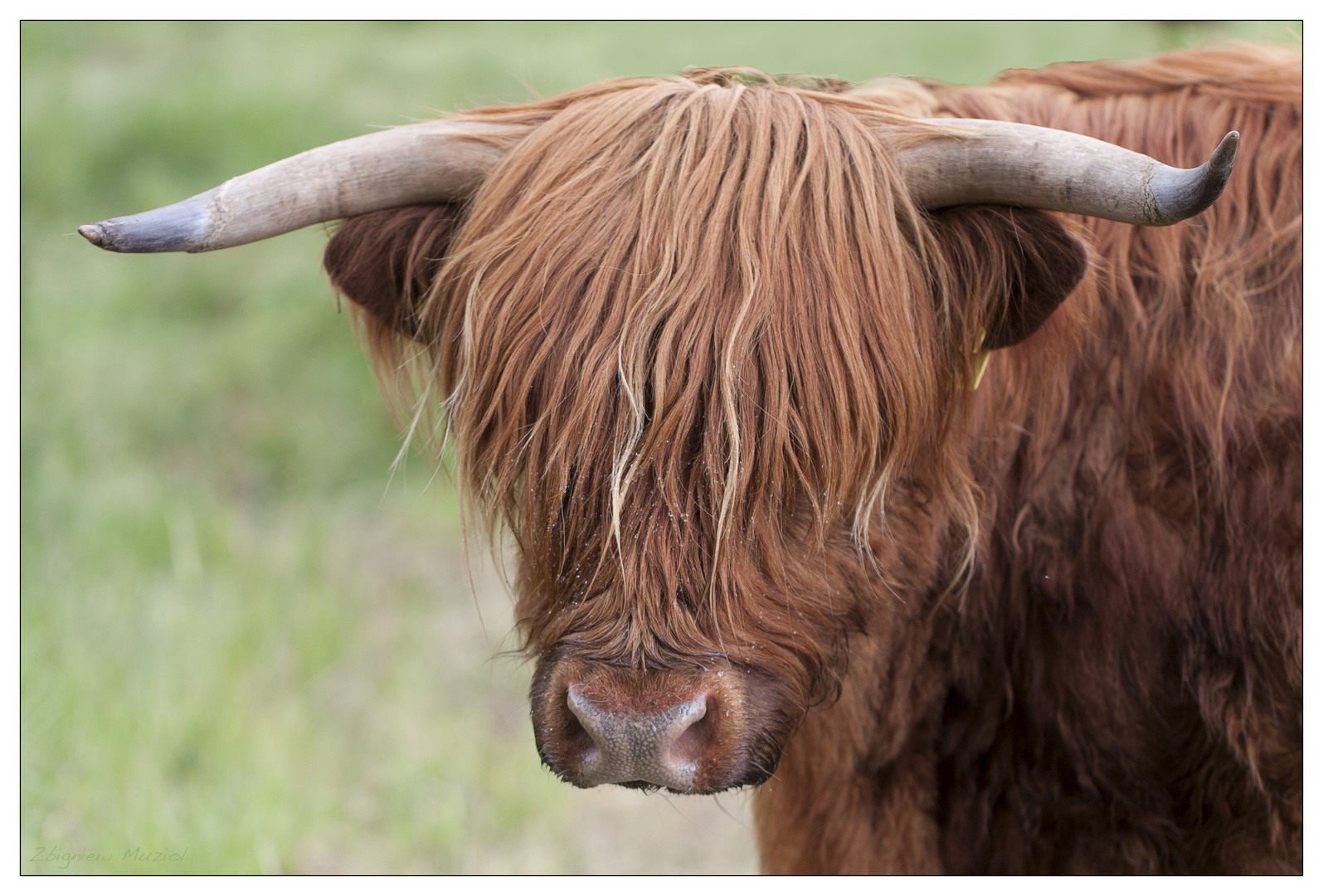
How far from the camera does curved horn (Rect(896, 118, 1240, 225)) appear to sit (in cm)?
147

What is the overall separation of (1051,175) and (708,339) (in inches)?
22.9

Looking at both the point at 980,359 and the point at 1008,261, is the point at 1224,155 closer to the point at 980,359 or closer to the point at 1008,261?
the point at 1008,261

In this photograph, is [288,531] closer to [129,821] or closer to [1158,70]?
[129,821]

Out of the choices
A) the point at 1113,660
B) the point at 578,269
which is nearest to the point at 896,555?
the point at 1113,660

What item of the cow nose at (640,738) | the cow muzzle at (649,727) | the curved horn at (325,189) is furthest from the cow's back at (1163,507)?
the curved horn at (325,189)

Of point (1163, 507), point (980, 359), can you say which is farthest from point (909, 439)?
point (1163, 507)

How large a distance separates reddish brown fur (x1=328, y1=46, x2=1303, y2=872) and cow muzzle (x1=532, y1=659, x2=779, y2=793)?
0.03 m

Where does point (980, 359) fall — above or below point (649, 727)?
above

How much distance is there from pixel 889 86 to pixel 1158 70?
558mm

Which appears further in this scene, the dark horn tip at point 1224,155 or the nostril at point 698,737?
the nostril at point 698,737

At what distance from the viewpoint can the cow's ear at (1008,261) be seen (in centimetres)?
174

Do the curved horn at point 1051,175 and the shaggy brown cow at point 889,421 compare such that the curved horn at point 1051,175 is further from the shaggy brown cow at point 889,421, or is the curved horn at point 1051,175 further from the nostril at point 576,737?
the nostril at point 576,737

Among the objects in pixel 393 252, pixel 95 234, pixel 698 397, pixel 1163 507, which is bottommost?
pixel 1163 507

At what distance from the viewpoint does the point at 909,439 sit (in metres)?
1.78
